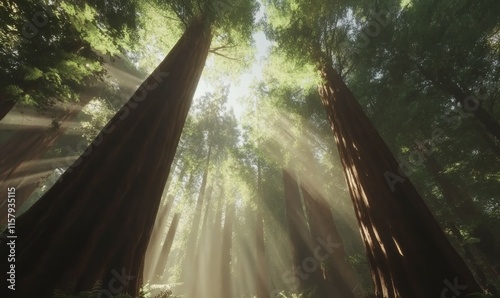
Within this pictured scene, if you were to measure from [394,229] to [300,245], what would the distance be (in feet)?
36.3

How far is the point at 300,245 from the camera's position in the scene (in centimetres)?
1422

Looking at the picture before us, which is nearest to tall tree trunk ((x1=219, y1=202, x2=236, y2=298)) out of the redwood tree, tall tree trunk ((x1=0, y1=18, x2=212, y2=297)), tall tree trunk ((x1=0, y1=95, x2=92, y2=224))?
tall tree trunk ((x1=0, y1=95, x2=92, y2=224))

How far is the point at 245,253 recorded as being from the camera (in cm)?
2623

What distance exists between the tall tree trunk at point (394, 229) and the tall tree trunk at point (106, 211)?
3232 mm

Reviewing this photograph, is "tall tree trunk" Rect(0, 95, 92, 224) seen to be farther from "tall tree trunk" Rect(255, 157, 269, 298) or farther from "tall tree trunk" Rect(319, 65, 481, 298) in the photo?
"tall tree trunk" Rect(319, 65, 481, 298)

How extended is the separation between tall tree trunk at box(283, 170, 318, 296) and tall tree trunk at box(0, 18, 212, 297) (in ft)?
34.8

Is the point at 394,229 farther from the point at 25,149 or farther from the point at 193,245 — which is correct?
the point at 193,245

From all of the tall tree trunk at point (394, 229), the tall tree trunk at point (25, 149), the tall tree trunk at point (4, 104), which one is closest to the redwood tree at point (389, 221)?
the tall tree trunk at point (394, 229)

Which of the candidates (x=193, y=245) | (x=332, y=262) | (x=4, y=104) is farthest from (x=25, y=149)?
(x=332, y=262)

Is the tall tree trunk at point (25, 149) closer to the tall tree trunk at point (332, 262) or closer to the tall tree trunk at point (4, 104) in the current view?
the tall tree trunk at point (4, 104)

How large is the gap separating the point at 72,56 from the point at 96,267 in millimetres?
4548

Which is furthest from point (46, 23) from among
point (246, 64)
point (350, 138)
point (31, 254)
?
point (246, 64)

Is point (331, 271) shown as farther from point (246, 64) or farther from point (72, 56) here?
point (72, 56)

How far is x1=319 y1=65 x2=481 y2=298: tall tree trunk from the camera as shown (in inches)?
129
